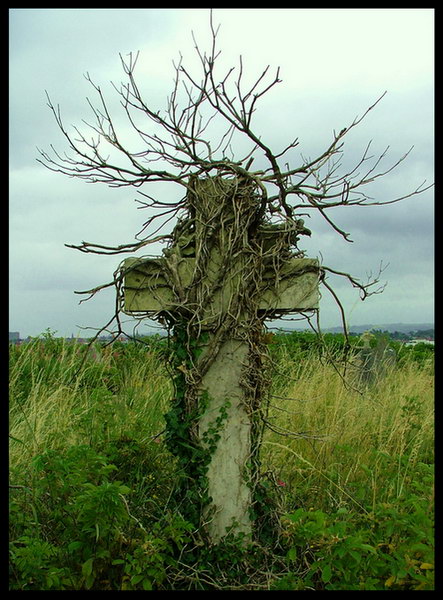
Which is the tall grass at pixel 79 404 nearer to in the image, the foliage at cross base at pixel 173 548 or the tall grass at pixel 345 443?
the foliage at cross base at pixel 173 548

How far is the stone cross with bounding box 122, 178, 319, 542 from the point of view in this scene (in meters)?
3.36

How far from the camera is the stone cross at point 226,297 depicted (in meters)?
3.36

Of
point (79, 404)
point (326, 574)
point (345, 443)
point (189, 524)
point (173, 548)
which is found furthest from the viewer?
point (79, 404)

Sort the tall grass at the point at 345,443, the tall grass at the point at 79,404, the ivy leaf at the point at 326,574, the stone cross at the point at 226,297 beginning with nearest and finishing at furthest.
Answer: the ivy leaf at the point at 326,574
the stone cross at the point at 226,297
the tall grass at the point at 345,443
the tall grass at the point at 79,404

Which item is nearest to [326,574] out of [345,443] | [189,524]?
[189,524]

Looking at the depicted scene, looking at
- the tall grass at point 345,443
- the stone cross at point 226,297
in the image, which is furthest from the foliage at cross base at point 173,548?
the tall grass at point 345,443

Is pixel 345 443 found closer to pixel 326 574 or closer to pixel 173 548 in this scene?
pixel 173 548

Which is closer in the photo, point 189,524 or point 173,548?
point 189,524

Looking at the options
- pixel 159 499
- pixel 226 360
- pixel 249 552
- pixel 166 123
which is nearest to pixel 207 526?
pixel 249 552

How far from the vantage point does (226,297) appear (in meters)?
3.44

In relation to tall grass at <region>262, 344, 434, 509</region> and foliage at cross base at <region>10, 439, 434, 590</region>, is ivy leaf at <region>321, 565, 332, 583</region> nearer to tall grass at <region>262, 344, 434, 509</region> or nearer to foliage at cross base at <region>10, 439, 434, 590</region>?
foliage at cross base at <region>10, 439, 434, 590</region>

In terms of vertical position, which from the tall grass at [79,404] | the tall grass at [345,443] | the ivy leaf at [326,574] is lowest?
the ivy leaf at [326,574]

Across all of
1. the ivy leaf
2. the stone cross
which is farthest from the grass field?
the stone cross
